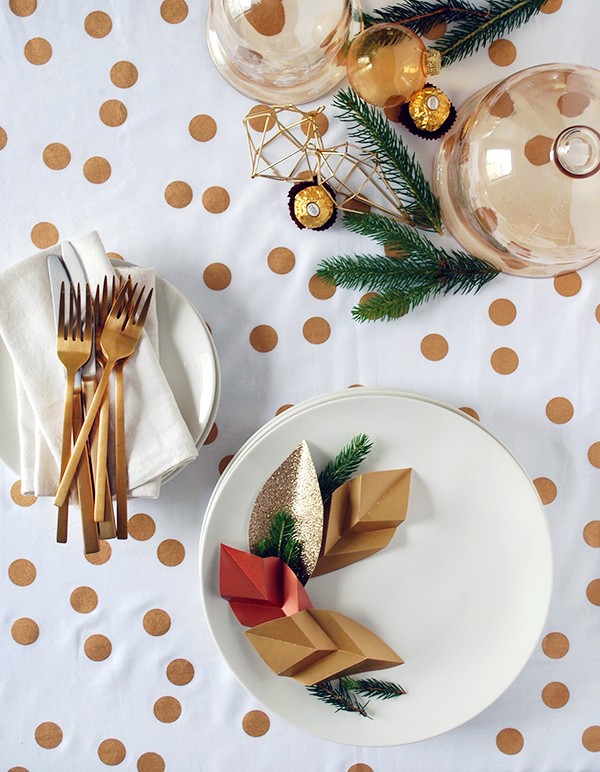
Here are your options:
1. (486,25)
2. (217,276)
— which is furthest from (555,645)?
(486,25)

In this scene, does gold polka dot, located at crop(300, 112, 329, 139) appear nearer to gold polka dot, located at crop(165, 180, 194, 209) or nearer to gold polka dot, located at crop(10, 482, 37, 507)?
gold polka dot, located at crop(165, 180, 194, 209)

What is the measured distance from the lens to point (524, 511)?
0.60 m

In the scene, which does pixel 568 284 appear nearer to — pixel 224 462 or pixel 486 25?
pixel 486 25

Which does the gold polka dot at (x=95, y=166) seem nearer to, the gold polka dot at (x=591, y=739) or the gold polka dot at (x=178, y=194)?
the gold polka dot at (x=178, y=194)

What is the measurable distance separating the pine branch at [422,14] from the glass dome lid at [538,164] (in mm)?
91

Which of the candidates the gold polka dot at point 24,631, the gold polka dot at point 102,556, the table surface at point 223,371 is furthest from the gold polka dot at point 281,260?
the gold polka dot at point 24,631

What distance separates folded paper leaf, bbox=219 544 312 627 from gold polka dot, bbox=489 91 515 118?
0.43 m

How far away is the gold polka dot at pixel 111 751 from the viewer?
2.20 ft

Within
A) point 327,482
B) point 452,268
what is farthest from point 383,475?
point 452,268

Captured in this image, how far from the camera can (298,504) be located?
59 cm

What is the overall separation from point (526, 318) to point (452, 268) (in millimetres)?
93

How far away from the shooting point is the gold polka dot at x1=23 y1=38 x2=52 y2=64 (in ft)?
2.06

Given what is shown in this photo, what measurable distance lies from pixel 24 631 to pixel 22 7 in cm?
60

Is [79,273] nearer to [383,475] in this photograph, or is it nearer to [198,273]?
[198,273]
